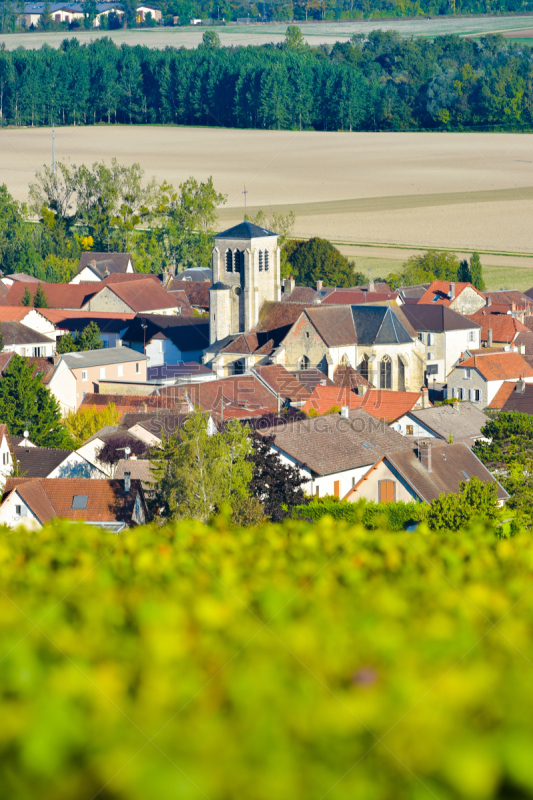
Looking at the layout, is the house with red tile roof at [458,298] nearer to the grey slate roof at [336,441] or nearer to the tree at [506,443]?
the grey slate roof at [336,441]

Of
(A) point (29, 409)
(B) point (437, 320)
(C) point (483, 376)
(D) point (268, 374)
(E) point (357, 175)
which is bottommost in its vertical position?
(B) point (437, 320)

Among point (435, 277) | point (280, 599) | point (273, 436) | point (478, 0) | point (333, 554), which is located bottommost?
point (435, 277)

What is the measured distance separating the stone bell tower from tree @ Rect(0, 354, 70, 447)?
82.9 feet

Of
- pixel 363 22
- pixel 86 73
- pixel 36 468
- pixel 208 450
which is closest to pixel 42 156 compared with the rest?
pixel 86 73

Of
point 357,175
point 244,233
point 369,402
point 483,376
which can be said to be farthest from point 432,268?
point 369,402

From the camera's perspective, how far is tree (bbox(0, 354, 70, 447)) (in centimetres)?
5184

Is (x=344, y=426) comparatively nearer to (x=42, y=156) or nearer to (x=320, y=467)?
(x=320, y=467)

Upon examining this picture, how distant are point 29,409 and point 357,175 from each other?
92.0 metres

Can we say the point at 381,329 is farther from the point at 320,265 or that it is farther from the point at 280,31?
the point at 280,31

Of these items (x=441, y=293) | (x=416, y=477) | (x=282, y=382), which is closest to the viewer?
(x=416, y=477)

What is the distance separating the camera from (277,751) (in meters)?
4.68

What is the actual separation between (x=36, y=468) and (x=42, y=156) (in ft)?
360

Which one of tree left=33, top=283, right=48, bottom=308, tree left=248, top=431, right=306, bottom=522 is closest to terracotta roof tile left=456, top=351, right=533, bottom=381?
tree left=248, top=431, right=306, bottom=522

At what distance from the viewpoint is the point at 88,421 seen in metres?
55.3
